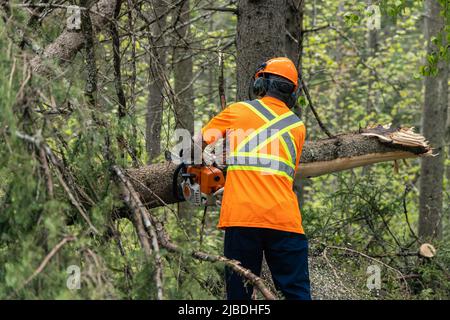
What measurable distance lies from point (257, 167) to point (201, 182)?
606 mm

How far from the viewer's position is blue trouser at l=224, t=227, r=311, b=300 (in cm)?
481

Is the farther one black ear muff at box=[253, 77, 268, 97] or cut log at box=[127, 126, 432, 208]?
cut log at box=[127, 126, 432, 208]

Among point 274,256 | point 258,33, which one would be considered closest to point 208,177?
point 274,256

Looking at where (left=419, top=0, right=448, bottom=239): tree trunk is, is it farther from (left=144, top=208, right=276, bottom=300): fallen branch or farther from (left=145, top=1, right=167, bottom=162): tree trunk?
(left=144, top=208, right=276, bottom=300): fallen branch

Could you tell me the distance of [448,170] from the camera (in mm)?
17250

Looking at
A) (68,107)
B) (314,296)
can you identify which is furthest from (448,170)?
(68,107)

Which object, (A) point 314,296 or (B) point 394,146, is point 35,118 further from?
(B) point 394,146

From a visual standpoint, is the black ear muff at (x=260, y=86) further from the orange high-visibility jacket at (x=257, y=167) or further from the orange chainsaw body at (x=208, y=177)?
the orange chainsaw body at (x=208, y=177)

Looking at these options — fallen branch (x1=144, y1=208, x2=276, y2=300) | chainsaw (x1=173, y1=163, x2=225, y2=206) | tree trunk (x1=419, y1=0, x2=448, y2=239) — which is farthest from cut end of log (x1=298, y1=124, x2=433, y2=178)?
tree trunk (x1=419, y1=0, x2=448, y2=239)

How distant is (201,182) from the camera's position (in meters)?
5.19

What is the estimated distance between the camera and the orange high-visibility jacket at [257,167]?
4754 millimetres

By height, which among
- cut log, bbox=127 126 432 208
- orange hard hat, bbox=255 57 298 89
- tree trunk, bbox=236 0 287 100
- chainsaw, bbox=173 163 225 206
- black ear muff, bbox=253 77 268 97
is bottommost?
chainsaw, bbox=173 163 225 206

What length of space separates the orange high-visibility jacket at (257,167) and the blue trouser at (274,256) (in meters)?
0.09

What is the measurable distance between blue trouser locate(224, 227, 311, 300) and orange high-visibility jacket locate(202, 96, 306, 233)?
9cm
